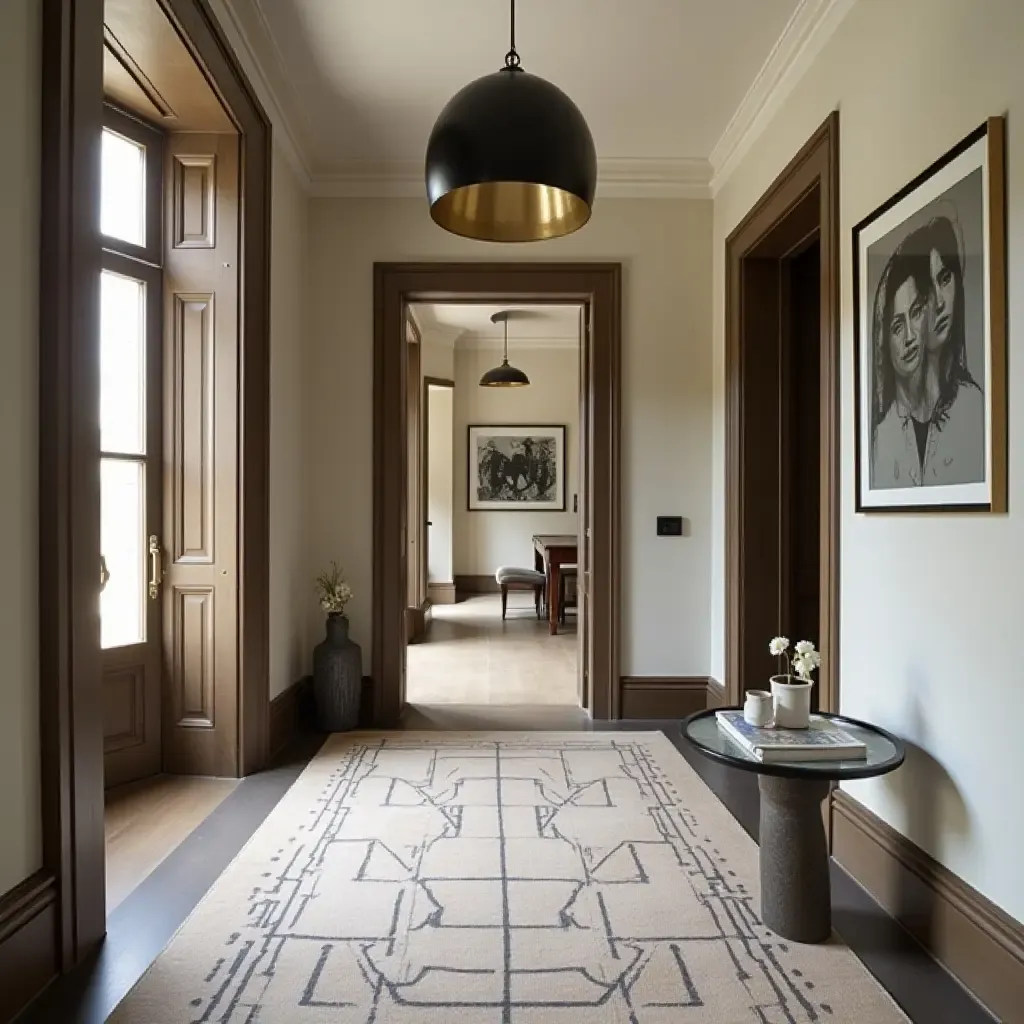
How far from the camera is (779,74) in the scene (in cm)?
337

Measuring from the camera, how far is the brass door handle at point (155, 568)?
3391 mm

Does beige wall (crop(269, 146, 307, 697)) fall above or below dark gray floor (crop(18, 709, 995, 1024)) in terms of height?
above

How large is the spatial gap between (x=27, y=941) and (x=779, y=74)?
393 cm

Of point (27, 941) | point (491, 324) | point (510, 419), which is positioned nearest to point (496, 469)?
point (510, 419)

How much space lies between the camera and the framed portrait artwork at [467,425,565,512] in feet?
32.9

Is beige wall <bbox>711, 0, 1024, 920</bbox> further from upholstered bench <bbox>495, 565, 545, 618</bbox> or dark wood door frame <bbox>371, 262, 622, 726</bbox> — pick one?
upholstered bench <bbox>495, 565, 545, 618</bbox>

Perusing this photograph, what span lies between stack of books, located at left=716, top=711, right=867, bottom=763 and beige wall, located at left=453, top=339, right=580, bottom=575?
7538mm

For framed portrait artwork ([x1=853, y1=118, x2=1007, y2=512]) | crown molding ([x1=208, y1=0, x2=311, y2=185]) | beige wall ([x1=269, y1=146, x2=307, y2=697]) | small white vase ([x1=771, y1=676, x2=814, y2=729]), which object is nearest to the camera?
framed portrait artwork ([x1=853, y1=118, x2=1007, y2=512])

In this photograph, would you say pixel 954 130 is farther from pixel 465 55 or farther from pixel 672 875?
pixel 672 875

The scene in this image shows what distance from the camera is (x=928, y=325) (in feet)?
7.14

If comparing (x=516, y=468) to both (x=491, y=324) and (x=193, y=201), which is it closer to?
(x=491, y=324)

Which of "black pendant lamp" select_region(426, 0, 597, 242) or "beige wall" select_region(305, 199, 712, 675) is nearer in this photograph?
"black pendant lamp" select_region(426, 0, 597, 242)

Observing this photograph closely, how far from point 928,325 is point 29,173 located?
2.31 m

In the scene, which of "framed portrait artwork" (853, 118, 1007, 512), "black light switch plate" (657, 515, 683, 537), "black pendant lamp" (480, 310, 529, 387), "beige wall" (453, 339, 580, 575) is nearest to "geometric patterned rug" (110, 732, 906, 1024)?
"framed portrait artwork" (853, 118, 1007, 512)
